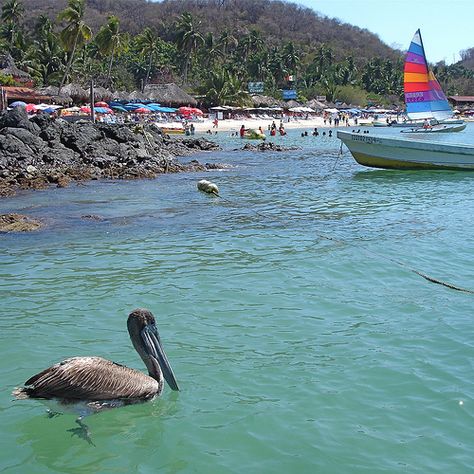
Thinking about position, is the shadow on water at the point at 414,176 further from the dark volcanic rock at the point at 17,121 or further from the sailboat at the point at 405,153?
the dark volcanic rock at the point at 17,121

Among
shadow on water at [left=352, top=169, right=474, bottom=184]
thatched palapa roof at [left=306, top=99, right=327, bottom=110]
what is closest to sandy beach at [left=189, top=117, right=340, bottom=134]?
thatched palapa roof at [left=306, top=99, right=327, bottom=110]

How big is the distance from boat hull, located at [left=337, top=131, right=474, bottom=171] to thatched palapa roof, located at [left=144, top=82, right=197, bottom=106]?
46953 mm

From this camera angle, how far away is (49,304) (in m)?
9.46

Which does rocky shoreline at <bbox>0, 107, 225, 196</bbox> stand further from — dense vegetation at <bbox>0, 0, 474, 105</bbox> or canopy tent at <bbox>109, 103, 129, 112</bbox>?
dense vegetation at <bbox>0, 0, 474, 105</bbox>

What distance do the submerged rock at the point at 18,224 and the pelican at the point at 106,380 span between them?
10.0m

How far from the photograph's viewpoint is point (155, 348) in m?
5.88

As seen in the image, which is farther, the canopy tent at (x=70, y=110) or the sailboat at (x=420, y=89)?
the canopy tent at (x=70, y=110)

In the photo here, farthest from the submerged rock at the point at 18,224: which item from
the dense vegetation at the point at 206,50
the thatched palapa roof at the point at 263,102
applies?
the thatched palapa roof at the point at 263,102

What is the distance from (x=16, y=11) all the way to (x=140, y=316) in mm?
89006

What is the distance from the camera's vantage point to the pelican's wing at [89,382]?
533cm

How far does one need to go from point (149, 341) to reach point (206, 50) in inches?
4232

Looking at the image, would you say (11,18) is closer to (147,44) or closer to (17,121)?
(147,44)

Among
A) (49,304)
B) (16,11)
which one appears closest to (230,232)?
(49,304)

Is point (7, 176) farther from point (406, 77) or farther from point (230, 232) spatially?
point (406, 77)
